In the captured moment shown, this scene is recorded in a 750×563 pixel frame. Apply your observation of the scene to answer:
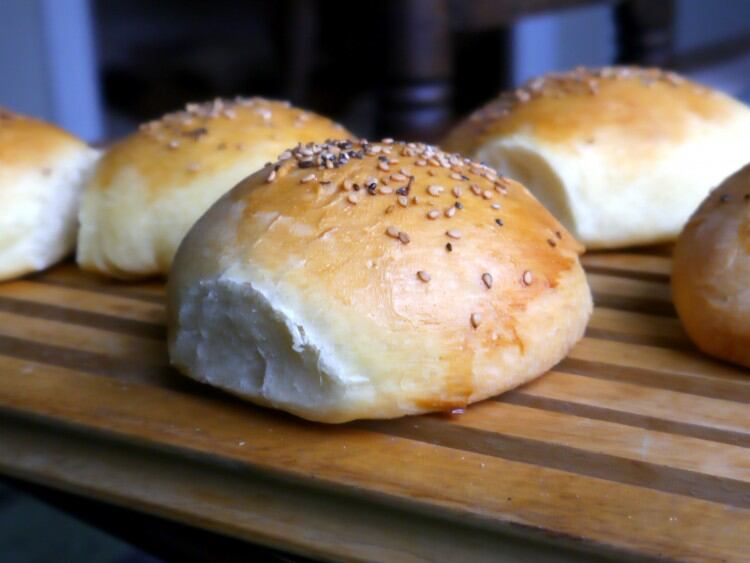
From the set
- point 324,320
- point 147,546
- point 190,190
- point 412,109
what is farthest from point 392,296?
point 412,109

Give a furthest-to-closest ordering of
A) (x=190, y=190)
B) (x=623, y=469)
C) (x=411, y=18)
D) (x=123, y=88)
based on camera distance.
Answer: (x=123, y=88) → (x=411, y=18) → (x=190, y=190) → (x=623, y=469)

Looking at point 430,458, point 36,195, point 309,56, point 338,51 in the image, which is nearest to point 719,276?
point 430,458

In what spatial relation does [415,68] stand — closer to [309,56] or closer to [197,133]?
[197,133]

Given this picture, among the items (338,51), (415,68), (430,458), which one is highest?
(415,68)

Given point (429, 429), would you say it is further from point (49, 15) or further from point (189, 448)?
point (49, 15)

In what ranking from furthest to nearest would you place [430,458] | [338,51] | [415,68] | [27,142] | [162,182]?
[338,51], [415,68], [27,142], [162,182], [430,458]

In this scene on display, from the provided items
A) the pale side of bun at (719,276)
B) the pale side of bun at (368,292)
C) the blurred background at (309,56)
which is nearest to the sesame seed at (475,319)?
the pale side of bun at (368,292)
